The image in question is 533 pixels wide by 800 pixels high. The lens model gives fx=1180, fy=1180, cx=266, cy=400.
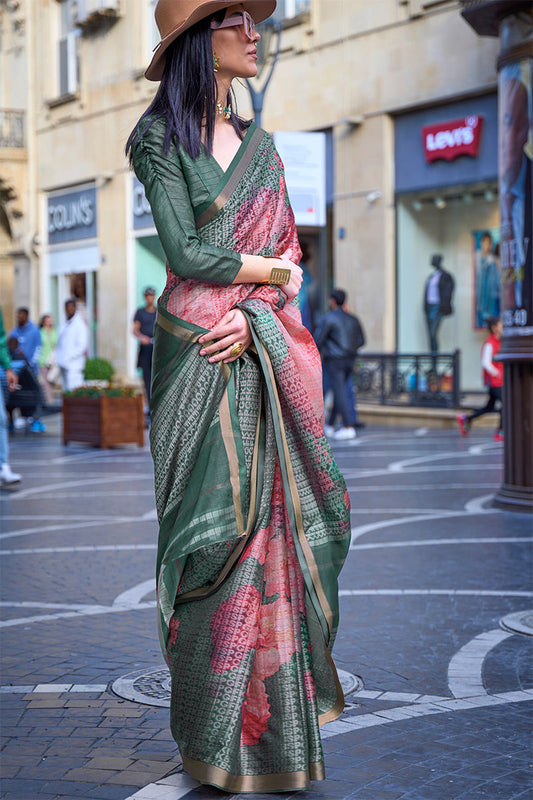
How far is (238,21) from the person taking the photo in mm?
3439

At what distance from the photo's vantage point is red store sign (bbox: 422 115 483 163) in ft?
63.5

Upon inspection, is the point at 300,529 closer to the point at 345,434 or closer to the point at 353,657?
the point at 353,657

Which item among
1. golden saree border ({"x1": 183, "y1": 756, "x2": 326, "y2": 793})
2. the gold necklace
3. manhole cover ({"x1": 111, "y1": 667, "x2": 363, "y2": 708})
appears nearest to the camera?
golden saree border ({"x1": 183, "y1": 756, "x2": 326, "y2": 793})

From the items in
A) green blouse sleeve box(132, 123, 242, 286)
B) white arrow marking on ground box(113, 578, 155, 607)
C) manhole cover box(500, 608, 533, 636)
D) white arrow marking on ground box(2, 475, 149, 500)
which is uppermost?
green blouse sleeve box(132, 123, 242, 286)

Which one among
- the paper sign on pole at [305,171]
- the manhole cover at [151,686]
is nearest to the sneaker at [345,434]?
the paper sign on pole at [305,171]

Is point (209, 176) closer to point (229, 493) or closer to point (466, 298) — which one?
point (229, 493)

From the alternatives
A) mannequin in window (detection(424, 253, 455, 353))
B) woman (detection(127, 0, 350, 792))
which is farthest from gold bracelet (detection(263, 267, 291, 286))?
mannequin in window (detection(424, 253, 455, 353))

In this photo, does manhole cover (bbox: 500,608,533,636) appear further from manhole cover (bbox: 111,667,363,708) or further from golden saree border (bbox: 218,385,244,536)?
golden saree border (bbox: 218,385,244,536)

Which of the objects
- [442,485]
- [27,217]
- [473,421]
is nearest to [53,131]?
[27,217]

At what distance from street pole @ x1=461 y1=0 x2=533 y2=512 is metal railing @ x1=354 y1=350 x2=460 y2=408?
938 cm

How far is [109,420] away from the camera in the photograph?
49.3 feet

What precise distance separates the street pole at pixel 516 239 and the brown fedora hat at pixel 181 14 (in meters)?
5.60

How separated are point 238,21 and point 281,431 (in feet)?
3.94

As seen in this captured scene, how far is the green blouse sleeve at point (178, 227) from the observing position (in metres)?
3.30
